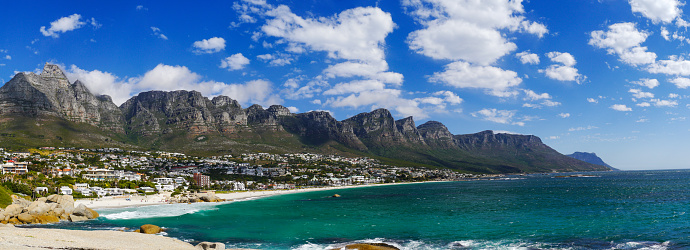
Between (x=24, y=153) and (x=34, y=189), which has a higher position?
(x=24, y=153)

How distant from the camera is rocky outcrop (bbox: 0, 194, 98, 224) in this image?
2041 inches

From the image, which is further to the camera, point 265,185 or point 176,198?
point 265,185

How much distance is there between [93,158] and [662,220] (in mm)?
200128

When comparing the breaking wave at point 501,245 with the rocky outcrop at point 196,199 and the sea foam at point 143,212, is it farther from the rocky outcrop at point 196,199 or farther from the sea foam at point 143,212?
the rocky outcrop at point 196,199

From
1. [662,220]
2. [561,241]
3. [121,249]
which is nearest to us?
[121,249]

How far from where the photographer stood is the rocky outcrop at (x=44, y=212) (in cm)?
5184

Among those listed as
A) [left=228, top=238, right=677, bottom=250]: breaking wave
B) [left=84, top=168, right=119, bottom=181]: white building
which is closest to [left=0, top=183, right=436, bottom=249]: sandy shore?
[left=228, top=238, right=677, bottom=250]: breaking wave

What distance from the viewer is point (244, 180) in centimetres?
17075

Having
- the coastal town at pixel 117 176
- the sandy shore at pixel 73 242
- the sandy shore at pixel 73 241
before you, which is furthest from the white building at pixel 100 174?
the sandy shore at pixel 73 242

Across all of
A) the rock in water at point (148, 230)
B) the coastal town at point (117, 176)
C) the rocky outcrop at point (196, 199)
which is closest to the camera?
the rock in water at point (148, 230)

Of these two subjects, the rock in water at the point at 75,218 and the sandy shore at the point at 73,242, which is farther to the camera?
the rock in water at the point at 75,218

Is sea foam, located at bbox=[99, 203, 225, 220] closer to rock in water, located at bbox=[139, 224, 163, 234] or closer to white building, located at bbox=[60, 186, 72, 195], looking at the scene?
rock in water, located at bbox=[139, 224, 163, 234]

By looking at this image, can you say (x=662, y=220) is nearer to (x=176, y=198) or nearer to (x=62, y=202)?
(x=62, y=202)

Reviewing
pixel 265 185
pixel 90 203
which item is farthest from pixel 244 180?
pixel 90 203
